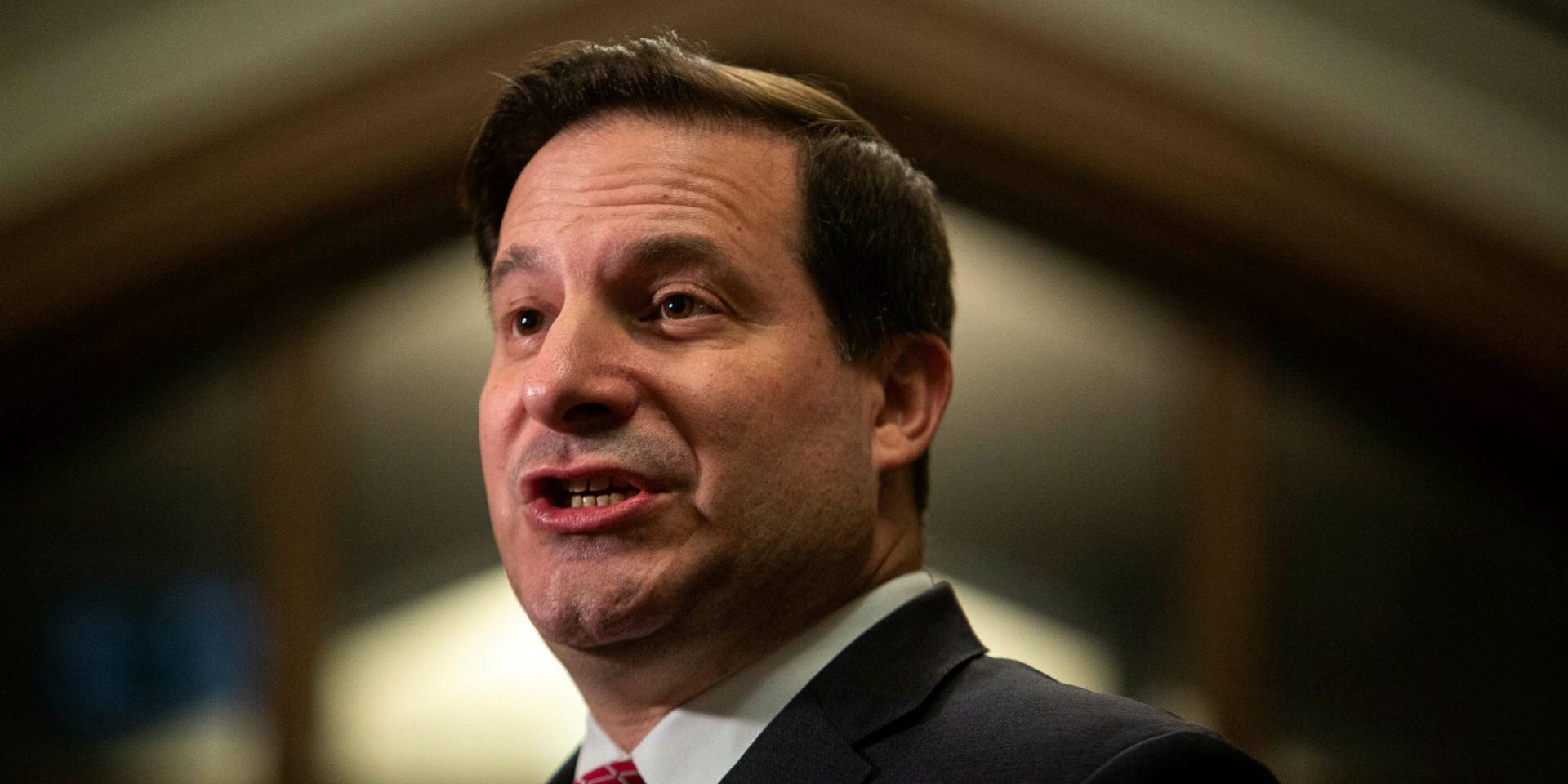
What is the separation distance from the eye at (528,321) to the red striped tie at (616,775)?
1.38 ft

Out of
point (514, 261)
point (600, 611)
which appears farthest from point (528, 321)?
point (600, 611)

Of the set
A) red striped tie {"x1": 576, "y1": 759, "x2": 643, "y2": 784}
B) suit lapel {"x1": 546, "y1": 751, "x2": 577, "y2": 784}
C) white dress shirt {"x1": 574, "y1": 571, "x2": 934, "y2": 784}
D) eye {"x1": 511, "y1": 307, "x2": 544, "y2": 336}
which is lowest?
suit lapel {"x1": 546, "y1": 751, "x2": 577, "y2": 784}

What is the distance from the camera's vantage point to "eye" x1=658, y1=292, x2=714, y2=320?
1.42 meters

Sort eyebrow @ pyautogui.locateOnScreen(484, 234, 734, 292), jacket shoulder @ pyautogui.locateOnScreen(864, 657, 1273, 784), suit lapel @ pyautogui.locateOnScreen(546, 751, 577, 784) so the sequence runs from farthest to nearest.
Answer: suit lapel @ pyautogui.locateOnScreen(546, 751, 577, 784) → eyebrow @ pyautogui.locateOnScreen(484, 234, 734, 292) → jacket shoulder @ pyautogui.locateOnScreen(864, 657, 1273, 784)

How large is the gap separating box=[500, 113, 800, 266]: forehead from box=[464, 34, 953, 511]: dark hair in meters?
0.02

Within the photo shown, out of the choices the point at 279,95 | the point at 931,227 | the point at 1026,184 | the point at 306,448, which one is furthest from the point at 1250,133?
the point at 306,448

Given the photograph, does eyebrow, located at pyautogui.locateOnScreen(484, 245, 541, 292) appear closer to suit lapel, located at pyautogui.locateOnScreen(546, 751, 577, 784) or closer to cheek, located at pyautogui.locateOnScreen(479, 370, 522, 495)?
cheek, located at pyautogui.locateOnScreen(479, 370, 522, 495)

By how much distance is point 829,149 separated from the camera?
1560mm

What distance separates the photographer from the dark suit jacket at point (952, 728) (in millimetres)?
1167

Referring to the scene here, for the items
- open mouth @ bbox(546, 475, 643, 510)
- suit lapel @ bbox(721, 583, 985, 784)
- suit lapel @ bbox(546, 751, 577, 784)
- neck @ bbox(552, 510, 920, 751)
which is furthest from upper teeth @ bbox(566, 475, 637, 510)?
suit lapel @ bbox(546, 751, 577, 784)

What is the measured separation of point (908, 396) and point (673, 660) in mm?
384

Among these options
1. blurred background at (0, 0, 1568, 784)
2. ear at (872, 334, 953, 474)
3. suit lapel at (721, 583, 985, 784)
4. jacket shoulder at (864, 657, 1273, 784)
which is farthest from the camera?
blurred background at (0, 0, 1568, 784)

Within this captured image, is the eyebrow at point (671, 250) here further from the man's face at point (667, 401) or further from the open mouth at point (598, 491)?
the open mouth at point (598, 491)

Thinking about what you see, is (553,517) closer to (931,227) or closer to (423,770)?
(931,227)
